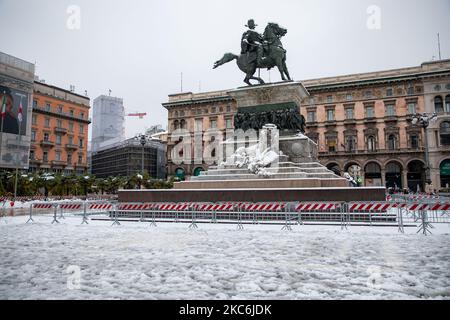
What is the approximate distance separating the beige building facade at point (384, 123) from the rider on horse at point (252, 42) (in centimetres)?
3691

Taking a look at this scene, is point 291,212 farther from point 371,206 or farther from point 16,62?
point 16,62

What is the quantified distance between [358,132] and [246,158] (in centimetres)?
4247

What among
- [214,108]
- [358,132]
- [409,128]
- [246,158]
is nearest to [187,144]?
[214,108]

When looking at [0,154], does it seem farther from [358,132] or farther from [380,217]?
[358,132]

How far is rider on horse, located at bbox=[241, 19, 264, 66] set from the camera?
19969 mm

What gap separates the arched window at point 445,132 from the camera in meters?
48.0

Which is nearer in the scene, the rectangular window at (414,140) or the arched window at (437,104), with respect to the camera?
the arched window at (437,104)

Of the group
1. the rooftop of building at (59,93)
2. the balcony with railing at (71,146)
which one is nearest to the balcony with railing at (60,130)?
the balcony with railing at (71,146)

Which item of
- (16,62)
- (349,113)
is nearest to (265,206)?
(349,113)

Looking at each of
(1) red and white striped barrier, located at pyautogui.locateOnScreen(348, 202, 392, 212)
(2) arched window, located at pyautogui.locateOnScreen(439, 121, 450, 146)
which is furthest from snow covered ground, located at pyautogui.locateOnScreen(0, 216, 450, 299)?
(2) arched window, located at pyautogui.locateOnScreen(439, 121, 450, 146)

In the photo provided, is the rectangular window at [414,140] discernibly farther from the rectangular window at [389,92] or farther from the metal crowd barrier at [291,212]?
the metal crowd barrier at [291,212]

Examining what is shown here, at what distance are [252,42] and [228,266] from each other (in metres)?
17.0

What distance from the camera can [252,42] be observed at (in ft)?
66.1

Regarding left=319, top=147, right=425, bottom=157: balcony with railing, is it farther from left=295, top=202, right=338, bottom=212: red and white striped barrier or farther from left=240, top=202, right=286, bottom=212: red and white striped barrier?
left=240, top=202, right=286, bottom=212: red and white striped barrier
